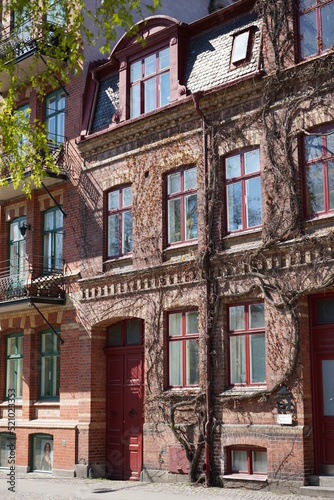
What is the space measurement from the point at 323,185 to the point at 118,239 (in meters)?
6.43

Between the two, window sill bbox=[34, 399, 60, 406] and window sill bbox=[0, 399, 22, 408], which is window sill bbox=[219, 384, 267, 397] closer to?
window sill bbox=[34, 399, 60, 406]

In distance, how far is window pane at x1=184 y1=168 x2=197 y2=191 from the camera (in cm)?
1700

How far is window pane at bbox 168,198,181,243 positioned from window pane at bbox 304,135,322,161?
376cm

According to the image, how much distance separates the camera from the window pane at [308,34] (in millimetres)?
14914

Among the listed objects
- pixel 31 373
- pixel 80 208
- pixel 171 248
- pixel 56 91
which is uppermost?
pixel 56 91

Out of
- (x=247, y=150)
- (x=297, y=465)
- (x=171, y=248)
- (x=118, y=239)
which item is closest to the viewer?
(x=297, y=465)

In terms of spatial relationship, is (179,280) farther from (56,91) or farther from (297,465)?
(56,91)

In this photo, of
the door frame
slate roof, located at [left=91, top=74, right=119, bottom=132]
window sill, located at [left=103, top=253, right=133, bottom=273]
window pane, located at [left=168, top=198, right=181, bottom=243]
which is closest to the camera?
the door frame

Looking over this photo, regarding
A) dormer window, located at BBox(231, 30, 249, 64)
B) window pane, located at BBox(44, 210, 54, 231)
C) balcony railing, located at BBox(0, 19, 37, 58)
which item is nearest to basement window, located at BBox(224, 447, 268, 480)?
dormer window, located at BBox(231, 30, 249, 64)

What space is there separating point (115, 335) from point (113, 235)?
260 cm

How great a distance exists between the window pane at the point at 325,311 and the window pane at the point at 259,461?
2872 millimetres

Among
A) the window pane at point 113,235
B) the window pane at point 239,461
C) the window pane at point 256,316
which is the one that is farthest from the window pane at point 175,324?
the window pane at point 239,461

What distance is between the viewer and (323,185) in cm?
1430

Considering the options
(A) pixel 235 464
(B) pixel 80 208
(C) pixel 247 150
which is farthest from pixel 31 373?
(C) pixel 247 150
